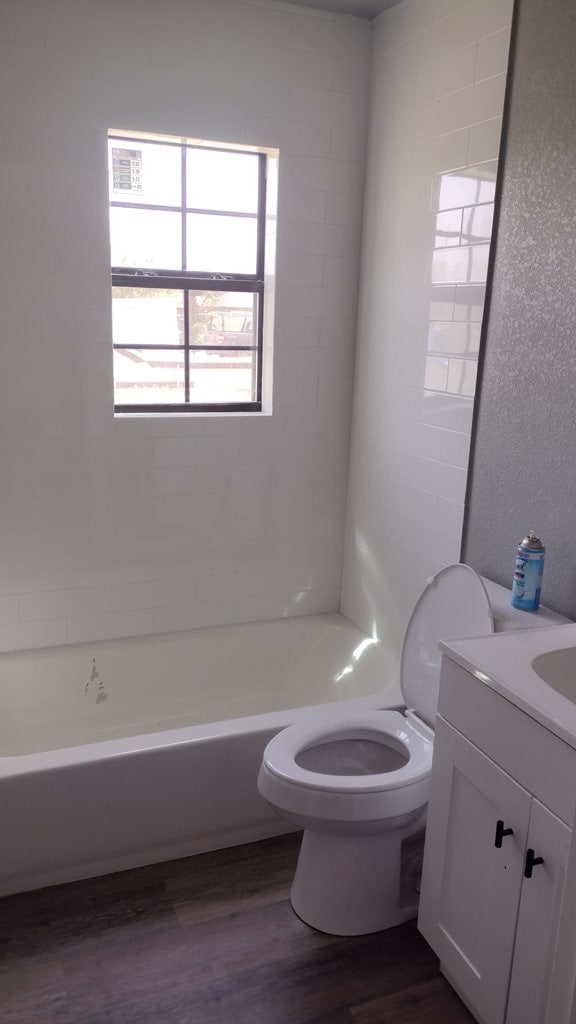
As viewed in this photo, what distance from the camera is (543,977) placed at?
1450 millimetres

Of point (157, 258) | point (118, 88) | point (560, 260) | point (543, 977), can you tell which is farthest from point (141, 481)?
point (543, 977)

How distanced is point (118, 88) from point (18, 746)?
222 centimetres

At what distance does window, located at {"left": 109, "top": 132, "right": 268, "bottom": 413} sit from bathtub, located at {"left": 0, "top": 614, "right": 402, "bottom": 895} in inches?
37.5

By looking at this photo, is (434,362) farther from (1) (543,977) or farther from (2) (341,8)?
(1) (543,977)

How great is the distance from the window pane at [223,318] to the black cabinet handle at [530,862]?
7.05 ft

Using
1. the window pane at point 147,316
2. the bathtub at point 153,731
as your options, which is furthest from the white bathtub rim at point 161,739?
the window pane at point 147,316

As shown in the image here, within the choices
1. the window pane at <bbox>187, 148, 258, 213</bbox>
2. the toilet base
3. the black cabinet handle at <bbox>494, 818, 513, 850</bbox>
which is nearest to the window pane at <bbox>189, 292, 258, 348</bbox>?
the window pane at <bbox>187, 148, 258, 213</bbox>

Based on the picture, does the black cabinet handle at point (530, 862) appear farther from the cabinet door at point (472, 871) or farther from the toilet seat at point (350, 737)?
the toilet seat at point (350, 737)

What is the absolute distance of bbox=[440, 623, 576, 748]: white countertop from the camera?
1412 millimetres

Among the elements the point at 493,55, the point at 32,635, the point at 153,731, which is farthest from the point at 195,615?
Result: the point at 493,55

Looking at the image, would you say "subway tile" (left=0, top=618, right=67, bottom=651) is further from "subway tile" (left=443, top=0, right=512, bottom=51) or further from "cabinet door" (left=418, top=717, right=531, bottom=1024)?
"subway tile" (left=443, top=0, right=512, bottom=51)

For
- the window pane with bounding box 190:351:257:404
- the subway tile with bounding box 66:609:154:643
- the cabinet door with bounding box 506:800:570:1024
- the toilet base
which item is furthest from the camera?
the window pane with bounding box 190:351:257:404

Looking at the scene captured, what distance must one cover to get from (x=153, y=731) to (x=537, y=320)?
6.29ft

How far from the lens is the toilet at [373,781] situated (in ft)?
6.24
